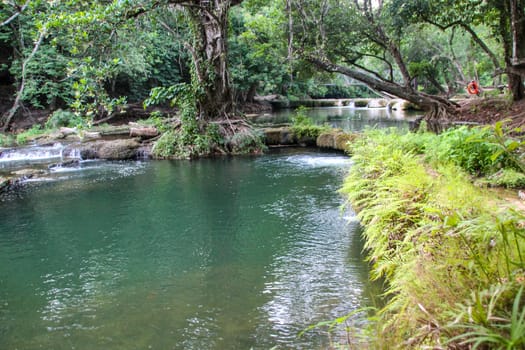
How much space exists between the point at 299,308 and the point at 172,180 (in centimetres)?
792

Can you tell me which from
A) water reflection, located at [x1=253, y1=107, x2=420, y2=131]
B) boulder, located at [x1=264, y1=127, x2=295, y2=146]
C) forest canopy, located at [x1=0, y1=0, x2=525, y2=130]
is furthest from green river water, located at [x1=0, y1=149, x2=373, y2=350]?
water reflection, located at [x1=253, y1=107, x2=420, y2=131]

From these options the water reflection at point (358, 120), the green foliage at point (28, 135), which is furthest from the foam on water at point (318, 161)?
the green foliage at point (28, 135)

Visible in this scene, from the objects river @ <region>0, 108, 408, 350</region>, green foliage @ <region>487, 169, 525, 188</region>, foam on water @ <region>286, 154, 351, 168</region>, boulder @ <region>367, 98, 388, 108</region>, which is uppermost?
boulder @ <region>367, 98, 388, 108</region>

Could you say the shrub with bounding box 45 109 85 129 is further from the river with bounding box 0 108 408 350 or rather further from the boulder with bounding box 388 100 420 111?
the boulder with bounding box 388 100 420 111

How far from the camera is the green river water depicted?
167 inches

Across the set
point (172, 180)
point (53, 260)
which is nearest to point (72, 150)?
point (172, 180)

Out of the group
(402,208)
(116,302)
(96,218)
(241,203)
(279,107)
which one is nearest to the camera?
(402,208)

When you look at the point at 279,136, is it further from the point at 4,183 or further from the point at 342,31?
the point at 4,183

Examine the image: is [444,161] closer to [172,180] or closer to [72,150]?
[172,180]

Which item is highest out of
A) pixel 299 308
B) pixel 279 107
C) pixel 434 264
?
pixel 279 107

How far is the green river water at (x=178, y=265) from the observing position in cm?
423

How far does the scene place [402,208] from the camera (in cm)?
438

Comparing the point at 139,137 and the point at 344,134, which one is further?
the point at 139,137

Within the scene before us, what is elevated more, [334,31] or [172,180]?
[334,31]
